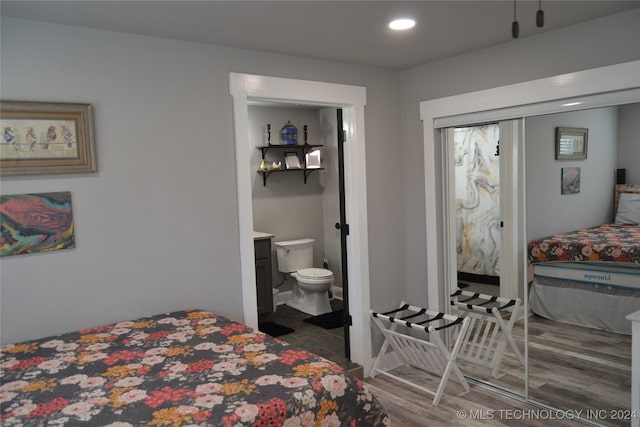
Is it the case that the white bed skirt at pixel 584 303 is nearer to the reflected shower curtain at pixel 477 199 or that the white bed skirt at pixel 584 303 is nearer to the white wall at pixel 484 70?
the reflected shower curtain at pixel 477 199

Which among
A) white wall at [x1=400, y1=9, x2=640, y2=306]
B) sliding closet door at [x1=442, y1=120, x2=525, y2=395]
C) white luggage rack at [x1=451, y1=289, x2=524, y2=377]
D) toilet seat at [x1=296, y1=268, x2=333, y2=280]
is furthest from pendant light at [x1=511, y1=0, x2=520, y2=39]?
toilet seat at [x1=296, y1=268, x2=333, y2=280]

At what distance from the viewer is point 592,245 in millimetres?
2953

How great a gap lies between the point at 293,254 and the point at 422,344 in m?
2.26

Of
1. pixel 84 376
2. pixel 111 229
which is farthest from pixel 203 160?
pixel 84 376

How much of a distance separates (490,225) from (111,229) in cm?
242

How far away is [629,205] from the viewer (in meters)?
2.77

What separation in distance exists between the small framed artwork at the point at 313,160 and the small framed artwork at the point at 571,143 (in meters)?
2.94

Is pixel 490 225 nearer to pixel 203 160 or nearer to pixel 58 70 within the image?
pixel 203 160

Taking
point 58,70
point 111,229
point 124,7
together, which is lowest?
point 111,229

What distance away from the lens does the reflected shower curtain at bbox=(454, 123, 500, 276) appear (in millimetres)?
3396

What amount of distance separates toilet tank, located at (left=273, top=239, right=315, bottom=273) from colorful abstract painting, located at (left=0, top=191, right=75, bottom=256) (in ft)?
9.77

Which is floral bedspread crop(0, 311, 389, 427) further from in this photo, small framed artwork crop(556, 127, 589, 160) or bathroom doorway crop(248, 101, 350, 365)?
bathroom doorway crop(248, 101, 350, 365)

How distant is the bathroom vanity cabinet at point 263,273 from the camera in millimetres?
4906

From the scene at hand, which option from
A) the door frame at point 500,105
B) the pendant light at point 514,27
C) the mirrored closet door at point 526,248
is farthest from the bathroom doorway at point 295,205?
the pendant light at point 514,27
